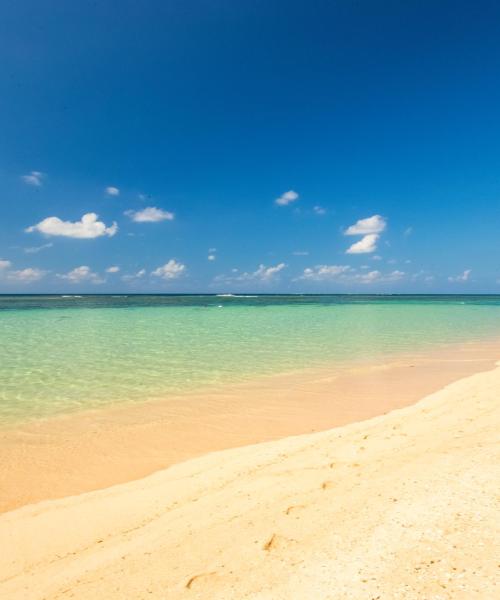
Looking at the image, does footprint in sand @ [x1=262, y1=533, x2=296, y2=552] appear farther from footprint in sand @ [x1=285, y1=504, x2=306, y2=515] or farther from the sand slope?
footprint in sand @ [x1=285, y1=504, x2=306, y2=515]

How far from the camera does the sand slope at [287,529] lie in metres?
2.46

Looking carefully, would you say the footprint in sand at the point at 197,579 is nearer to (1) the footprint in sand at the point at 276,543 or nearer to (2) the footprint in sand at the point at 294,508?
(1) the footprint in sand at the point at 276,543

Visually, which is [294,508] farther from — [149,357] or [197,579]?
[149,357]

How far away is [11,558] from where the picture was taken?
3.53 meters

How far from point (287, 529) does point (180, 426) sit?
14.2 ft

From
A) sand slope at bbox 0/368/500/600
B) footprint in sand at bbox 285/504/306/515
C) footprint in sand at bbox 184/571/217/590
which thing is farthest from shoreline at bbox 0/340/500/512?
footprint in sand at bbox 184/571/217/590

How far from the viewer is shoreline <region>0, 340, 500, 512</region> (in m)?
5.32

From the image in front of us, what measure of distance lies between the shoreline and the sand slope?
606 mm

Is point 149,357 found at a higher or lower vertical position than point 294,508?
lower

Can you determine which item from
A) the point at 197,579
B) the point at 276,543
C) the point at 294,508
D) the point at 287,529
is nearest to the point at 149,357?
the point at 294,508

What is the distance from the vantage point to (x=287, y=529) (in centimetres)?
321

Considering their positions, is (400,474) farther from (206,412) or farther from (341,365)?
(341,365)

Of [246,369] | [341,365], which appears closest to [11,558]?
[246,369]

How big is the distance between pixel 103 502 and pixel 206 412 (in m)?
3.53
